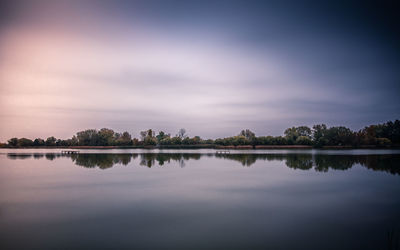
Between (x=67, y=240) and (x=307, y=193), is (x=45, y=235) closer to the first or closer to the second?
(x=67, y=240)

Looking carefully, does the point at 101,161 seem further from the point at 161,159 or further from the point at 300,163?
the point at 300,163

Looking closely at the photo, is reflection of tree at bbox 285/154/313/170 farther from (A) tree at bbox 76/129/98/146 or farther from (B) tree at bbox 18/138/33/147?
(B) tree at bbox 18/138/33/147

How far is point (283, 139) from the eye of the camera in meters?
87.8

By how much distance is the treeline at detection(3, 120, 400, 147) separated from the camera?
84.2 m

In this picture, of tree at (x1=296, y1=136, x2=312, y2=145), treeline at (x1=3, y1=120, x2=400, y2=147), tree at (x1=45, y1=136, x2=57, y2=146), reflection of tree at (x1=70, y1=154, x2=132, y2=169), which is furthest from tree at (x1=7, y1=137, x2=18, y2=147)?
tree at (x1=296, y1=136, x2=312, y2=145)

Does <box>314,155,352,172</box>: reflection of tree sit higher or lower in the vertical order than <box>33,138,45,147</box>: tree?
lower

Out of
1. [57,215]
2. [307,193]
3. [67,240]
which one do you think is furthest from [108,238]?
[307,193]

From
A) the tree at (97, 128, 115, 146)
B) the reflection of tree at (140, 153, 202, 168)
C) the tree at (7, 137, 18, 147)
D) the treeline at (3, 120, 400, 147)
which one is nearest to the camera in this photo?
the reflection of tree at (140, 153, 202, 168)

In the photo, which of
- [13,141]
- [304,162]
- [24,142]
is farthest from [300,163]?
[13,141]

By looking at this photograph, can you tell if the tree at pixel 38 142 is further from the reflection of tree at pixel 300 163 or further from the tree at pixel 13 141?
the reflection of tree at pixel 300 163

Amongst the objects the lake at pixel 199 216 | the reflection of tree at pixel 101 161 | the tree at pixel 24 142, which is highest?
the tree at pixel 24 142

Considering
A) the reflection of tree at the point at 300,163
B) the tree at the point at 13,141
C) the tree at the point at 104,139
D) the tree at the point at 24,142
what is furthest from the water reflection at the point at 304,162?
the tree at the point at 13,141

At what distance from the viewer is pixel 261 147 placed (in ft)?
285

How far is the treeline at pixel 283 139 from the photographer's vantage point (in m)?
84.2
